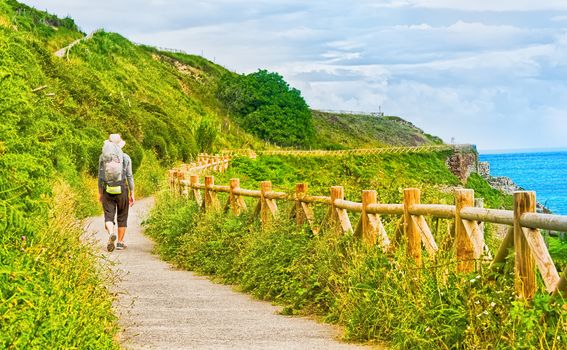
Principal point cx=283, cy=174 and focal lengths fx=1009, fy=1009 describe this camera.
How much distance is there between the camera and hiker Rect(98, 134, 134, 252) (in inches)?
690

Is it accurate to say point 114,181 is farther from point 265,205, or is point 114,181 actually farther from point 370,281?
point 370,281

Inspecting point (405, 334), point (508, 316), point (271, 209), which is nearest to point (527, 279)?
point (508, 316)

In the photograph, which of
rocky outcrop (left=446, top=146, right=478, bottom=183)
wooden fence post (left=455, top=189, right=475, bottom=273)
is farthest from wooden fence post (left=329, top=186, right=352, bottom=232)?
rocky outcrop (left=446, top=146, right=478, bottom=183)

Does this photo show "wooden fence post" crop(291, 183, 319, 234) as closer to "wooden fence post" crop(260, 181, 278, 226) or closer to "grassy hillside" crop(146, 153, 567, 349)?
"grassy hillside" crop(146, 153, 567, 349)

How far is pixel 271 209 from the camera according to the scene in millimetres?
14758

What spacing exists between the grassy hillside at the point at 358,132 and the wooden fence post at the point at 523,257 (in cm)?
12321

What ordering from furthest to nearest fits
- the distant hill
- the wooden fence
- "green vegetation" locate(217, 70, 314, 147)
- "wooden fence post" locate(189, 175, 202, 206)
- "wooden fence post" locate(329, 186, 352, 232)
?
"green vegetation" locate(217, 70, 314, 147)
"wooden fence post" locate(189, 175, 202, 206)
"wooden fence post" locate(329, 186, 352, 232)
the distant hill
the wooden fence

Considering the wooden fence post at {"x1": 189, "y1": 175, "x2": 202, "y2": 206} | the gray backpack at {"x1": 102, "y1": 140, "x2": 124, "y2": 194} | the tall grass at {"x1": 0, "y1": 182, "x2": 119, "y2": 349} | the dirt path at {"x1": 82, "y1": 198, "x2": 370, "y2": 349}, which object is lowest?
the dirt path at {"x1": 82, "y1": 198, "x2": 370, "y2": 349}

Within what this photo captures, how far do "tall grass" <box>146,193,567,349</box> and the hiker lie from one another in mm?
2404

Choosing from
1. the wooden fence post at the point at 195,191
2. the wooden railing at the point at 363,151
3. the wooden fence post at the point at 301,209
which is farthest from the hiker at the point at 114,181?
the wooden railing at the point at 363,151

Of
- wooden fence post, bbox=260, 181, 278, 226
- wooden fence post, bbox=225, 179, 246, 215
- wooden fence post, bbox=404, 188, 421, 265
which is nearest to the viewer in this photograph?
wooden fence post, bbox=404, 188, 421, 265

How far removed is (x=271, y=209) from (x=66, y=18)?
102881 mm

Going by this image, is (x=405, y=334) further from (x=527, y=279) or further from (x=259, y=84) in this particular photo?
(x=259, y=84)

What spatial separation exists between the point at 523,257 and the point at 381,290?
7.40ft
